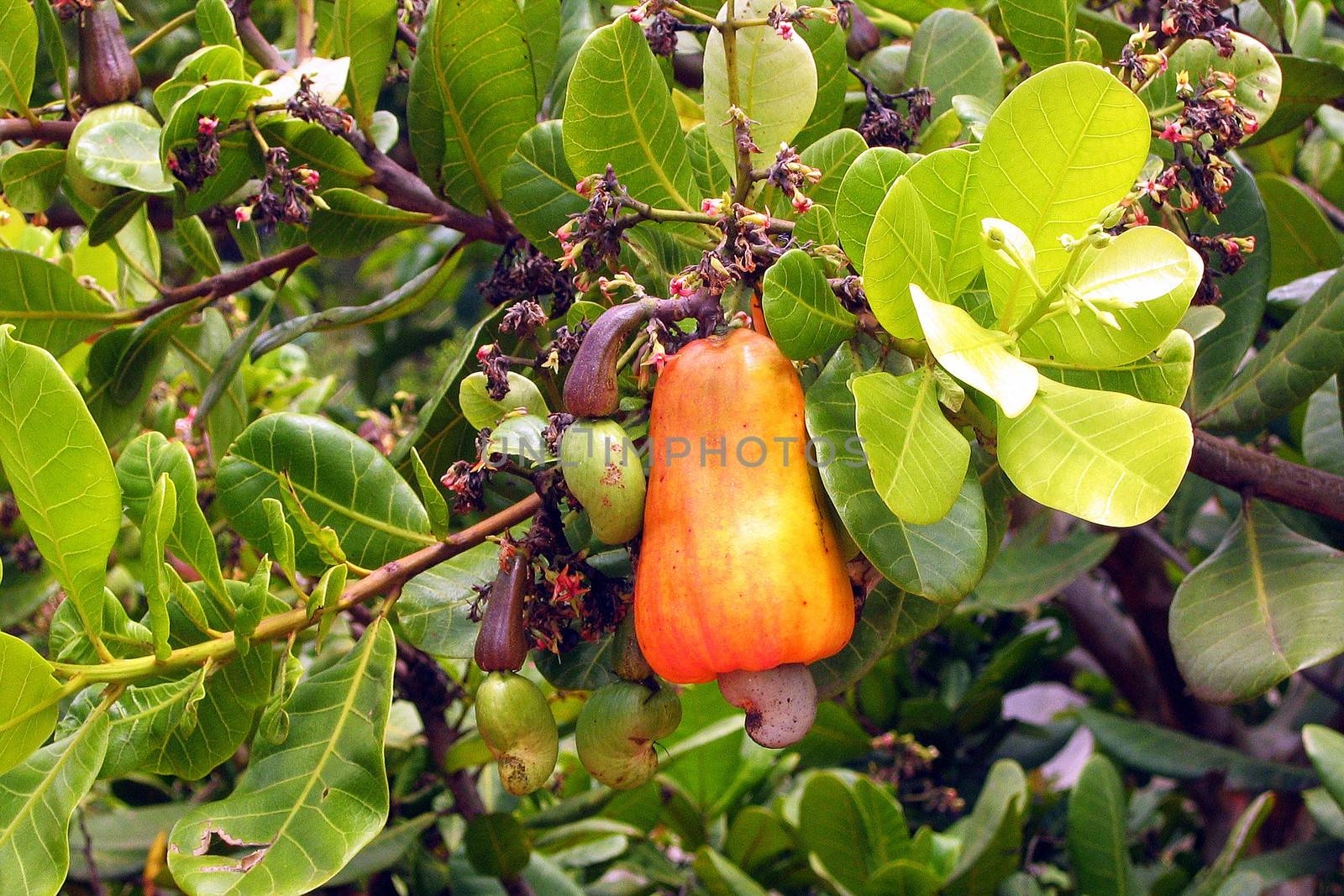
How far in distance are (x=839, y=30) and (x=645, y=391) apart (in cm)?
47

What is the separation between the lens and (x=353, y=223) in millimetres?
1362

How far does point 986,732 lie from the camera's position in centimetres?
227

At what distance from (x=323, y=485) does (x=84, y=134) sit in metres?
0.53

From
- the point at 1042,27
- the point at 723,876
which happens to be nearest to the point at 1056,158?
the point at 1042,27

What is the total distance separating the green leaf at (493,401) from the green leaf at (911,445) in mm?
355

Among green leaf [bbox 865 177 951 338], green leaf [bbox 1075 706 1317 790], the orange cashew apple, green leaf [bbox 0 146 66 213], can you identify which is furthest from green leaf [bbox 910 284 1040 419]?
green leaf [bbox 1075 706 1317 790]

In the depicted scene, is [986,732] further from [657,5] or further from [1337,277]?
[657,5]

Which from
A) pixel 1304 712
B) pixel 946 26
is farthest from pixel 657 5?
pixel 1304 712

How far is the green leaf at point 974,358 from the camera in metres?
0.79

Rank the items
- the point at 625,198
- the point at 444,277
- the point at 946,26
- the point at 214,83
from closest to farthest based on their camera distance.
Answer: the point at 625,198 → the point at 214,83 → the point at 946,26 → the point at 444,277

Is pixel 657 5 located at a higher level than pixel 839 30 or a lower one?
higher

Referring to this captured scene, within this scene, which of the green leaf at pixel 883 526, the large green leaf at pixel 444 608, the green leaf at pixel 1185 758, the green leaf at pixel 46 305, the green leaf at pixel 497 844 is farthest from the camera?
the green leaf at pixel 1185 758

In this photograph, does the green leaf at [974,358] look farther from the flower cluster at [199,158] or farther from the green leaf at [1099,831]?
the green leaf at [1099,831]

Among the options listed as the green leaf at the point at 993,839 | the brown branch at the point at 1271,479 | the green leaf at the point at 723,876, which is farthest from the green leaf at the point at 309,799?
the green leaf at the point at 993,839
